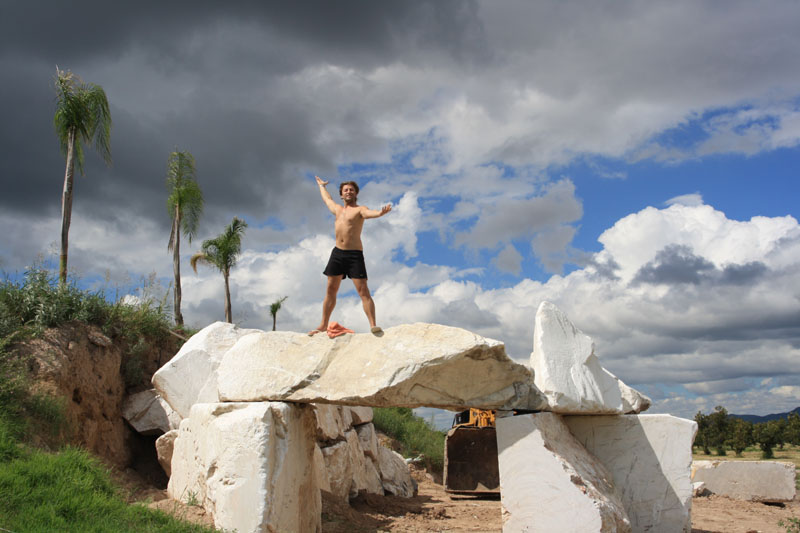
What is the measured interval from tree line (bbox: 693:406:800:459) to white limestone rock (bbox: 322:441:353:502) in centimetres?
1629

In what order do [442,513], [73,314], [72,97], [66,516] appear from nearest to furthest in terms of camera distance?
[66,516]
[442,513]
[73,314]
[72,97]

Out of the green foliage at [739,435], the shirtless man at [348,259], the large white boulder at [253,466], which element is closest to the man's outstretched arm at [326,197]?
the shirtless man at [348,259]

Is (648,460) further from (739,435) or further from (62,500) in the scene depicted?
(739,435)

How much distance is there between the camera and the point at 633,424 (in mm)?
6973

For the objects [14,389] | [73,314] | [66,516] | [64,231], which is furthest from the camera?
[64,231]

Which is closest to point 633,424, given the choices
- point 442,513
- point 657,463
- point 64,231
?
point 657,463

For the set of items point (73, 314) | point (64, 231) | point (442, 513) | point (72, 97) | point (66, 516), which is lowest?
point (442, 513)

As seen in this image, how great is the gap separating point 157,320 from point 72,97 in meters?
5.47

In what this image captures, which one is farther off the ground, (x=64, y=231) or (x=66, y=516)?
(x=64, y=231)

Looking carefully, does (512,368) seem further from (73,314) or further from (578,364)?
(73,314)

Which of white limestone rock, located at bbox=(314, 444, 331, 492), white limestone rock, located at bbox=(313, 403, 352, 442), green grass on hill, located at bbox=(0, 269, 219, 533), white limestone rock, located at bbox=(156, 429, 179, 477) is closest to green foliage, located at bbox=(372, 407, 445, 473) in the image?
white limestone rock, located at bbox=(313, 403, 352, 442)

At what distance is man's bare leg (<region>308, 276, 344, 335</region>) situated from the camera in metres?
6.23

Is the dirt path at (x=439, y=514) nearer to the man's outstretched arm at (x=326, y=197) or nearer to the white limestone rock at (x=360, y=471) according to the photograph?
the white limestone rock at (x=360, y=471)

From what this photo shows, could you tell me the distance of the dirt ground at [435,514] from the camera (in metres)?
6.98
